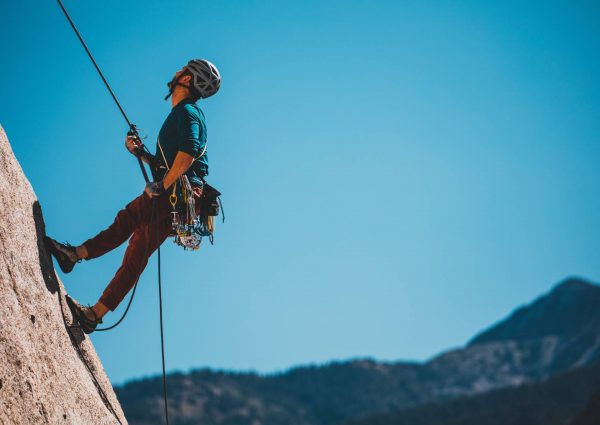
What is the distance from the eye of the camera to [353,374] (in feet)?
519

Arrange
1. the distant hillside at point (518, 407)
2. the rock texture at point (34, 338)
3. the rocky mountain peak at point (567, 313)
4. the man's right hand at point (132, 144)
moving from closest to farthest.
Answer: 1. the rock texture at point (34, 338)
2. the man's right hand at point (132, 144)
3. the distant hillside at point (518, 407)
4. the rocky mountain peak at point (567, 313)

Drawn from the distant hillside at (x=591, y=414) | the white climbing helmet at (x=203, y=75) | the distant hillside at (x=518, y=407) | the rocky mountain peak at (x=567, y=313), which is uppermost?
the rocky mountain peak at (x=567, y=313)

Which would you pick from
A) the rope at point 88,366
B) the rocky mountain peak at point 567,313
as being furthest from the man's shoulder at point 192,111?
the rocky mountain peak at point 567,313

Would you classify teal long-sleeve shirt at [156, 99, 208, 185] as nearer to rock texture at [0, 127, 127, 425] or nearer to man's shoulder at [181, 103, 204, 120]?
man's shoulder at [181, 103, 204, 120]

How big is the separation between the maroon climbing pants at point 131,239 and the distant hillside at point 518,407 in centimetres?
8018

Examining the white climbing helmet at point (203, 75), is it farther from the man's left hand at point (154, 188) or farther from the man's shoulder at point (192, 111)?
the man's left hand at point (154, 188)

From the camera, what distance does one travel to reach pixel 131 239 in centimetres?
904

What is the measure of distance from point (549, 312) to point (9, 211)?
194 m

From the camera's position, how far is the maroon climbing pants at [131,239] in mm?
8805

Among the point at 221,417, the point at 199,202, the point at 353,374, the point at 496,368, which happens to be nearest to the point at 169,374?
the point at 221,417

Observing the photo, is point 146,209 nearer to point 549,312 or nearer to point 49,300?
point 49,300

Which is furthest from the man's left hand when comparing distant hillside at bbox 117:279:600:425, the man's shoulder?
distant hillside at bbox 117:279:600:425

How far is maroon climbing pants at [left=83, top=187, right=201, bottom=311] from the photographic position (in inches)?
347

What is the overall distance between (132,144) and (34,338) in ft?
7.34
